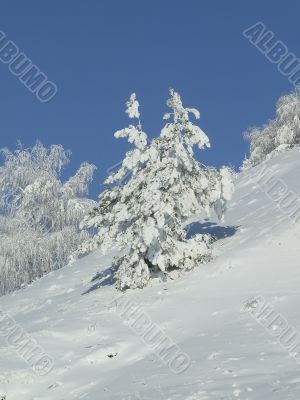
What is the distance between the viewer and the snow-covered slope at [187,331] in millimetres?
10750

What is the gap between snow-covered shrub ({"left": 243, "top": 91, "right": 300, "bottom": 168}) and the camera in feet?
163

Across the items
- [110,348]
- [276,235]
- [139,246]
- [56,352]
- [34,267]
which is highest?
[276,235]

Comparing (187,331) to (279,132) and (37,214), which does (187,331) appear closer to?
(37,214)

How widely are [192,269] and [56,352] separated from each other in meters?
6.70

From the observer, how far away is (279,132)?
50.5 meters

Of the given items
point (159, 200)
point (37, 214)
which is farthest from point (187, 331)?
point (37, 214)

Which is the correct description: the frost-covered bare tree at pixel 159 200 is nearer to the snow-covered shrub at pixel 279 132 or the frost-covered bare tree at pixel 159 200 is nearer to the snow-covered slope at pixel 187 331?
the snow-covered slope at pixel 187 331

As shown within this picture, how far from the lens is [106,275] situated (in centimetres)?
2412

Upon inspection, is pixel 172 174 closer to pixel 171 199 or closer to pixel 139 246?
pixel 171 199

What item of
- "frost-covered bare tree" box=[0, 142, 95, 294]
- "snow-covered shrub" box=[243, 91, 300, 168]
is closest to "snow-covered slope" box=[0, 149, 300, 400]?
"frost-covered bare tree" box=[0, 142, 95, 294]

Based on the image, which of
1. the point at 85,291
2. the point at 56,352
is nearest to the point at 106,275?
the point at 85,291

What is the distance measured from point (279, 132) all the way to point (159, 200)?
33.5 m

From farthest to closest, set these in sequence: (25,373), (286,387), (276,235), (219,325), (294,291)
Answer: (276,235) < (294,291) < (219,325) < (25,373) < (286,387)

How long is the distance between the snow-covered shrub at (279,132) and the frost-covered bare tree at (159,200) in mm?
26288
